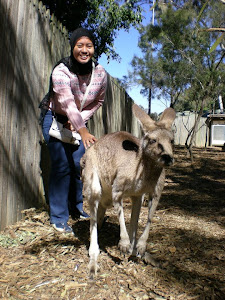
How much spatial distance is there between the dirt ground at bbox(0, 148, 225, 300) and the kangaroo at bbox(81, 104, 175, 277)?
0.66 feet

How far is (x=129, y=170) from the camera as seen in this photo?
3162mm

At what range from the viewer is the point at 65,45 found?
17.3 feet

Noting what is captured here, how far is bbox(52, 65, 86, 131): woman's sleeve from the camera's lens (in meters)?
3.42

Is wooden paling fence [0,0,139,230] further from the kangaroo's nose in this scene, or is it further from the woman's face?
the kangaroo's nose

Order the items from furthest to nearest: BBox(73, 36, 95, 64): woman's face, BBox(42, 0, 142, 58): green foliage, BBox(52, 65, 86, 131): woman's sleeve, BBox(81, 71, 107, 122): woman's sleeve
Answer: BBox(42, 0, 142, 58): green foliage < BBox(81, 71, 107, 122): woman's sleeve < BBox(73, 36, 95, 64): woman's face < BBox(52, 65, 86, 131): woman's sleeve

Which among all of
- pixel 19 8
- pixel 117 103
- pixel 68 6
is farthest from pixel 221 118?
pixel 19 8

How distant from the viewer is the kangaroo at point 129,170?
2.95 metres

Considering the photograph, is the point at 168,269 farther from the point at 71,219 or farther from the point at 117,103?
the point at 117,103

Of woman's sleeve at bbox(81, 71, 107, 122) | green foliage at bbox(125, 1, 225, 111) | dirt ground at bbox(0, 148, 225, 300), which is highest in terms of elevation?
green foliage at bbox(125, 1, 225, 111)

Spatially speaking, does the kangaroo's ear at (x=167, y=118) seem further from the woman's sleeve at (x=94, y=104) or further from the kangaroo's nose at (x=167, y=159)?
the woman's sleeve at (x=94, y=104)

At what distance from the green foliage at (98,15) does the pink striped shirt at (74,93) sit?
29.9ft

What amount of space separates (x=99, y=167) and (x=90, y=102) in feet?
3.00

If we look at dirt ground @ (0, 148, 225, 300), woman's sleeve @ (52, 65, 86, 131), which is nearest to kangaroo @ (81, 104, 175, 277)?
dirt ground @ (0, 148, 225, 300)

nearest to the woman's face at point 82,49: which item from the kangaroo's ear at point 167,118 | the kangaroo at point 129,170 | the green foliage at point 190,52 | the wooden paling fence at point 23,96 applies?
the wooden paling fence at point 23,96
